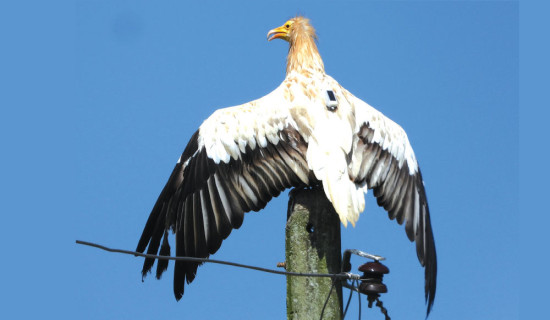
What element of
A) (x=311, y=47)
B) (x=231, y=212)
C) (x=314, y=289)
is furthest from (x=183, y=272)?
(x=311, y=47)

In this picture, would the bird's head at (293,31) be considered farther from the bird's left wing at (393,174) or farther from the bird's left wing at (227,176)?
the bird's left wing at (227,176)

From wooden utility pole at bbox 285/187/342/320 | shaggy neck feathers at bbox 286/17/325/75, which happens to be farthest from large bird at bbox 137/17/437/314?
shaggy neck feathers at bbox 286/17/325/75

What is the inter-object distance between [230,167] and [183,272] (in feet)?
3.69

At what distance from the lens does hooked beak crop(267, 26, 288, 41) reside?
420 inches

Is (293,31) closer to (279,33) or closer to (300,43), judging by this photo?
(279,33)

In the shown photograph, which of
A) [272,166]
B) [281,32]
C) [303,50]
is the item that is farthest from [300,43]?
[272,166]

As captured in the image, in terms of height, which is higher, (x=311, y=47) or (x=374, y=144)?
(x=311, y=47)

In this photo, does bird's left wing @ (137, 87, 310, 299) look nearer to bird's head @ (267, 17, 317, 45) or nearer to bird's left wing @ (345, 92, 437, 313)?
bird's left wing @ (345, 92, 437, 313)

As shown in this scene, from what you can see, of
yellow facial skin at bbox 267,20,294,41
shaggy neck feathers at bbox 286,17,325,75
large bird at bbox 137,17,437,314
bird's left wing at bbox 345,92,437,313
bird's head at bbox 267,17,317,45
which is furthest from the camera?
yellow facial skin at bbox 267,20,294,41

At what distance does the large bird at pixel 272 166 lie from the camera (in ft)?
27.7

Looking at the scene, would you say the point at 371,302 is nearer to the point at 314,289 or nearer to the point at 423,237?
the point at 314,289

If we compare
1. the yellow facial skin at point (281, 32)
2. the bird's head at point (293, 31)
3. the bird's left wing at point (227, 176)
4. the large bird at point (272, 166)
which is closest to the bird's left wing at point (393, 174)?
the large bird at point (272, 166)

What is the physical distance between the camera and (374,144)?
9.05m

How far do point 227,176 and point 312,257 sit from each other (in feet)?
4.80
